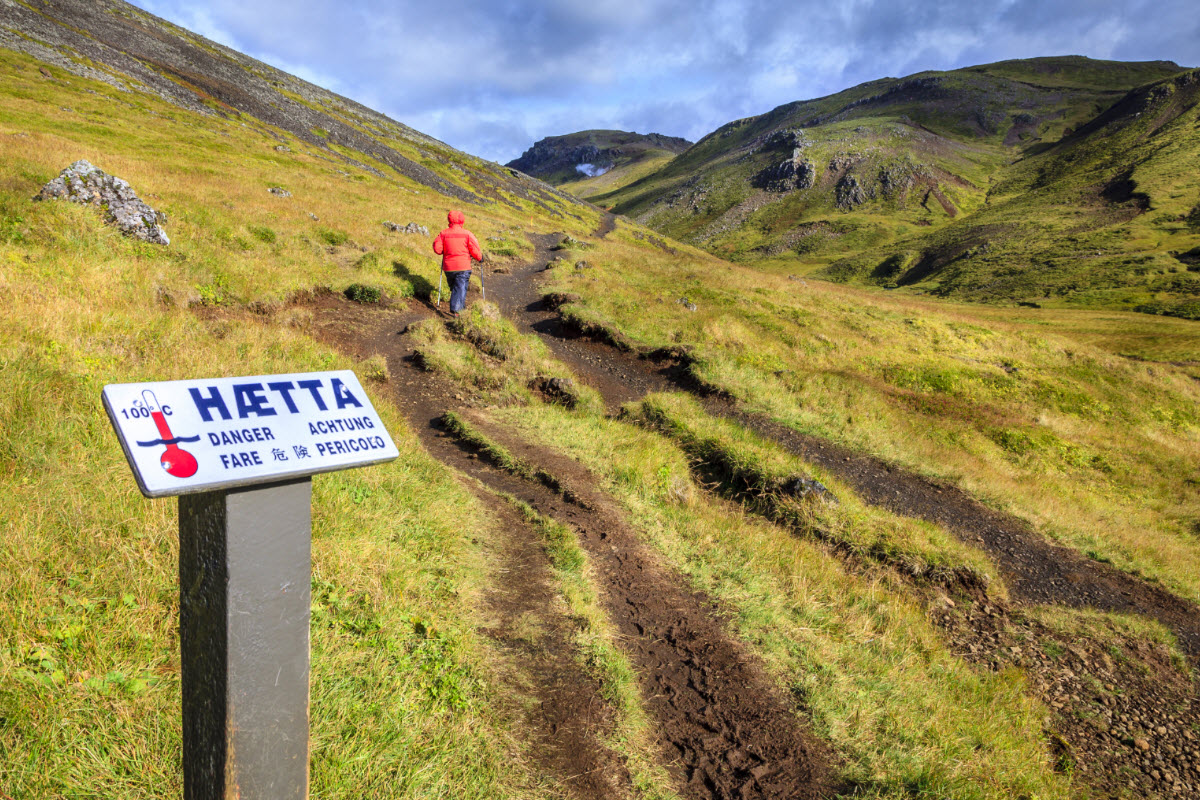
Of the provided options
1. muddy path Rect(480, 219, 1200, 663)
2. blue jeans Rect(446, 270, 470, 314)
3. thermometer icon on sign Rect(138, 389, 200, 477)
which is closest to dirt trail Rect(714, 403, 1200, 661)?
muddy path Rect(480, 219, 1200, 663)

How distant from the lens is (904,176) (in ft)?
490

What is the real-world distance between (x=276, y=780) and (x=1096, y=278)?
99.7m

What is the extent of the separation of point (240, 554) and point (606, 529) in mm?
6029

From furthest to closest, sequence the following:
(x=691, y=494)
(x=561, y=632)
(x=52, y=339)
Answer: (x=691, y=494) < (x=52, y=339) < (x=561, y=632)

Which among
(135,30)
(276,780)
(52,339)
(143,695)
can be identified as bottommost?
(143,695)

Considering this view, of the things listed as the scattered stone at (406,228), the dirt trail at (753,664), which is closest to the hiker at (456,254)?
the dirt trail at (753,664)

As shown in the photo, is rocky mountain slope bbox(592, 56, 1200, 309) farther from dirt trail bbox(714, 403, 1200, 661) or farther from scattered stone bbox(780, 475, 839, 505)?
scattered stone bbox(780, 475, 839, 505)

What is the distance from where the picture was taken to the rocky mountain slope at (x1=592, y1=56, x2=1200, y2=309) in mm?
87438

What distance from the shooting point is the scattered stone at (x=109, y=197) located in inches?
480

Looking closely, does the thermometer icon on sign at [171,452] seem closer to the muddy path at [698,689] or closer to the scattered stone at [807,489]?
the muddy path at [698,689]

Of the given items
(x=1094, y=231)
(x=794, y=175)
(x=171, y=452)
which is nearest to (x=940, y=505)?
(x=171, y=452)

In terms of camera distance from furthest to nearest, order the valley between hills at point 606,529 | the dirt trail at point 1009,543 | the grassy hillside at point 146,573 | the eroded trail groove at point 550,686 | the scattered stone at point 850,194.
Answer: the scattered stone at point 850,194
the dirt trail at point 1009,543
the eroded trail groove at point 550,686
the valley between hills at point 606,529
the grassy hillside at point 146,573

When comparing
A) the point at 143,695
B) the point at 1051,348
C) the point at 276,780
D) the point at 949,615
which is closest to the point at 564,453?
the point at 949,615

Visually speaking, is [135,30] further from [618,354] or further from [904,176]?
[904,176]
